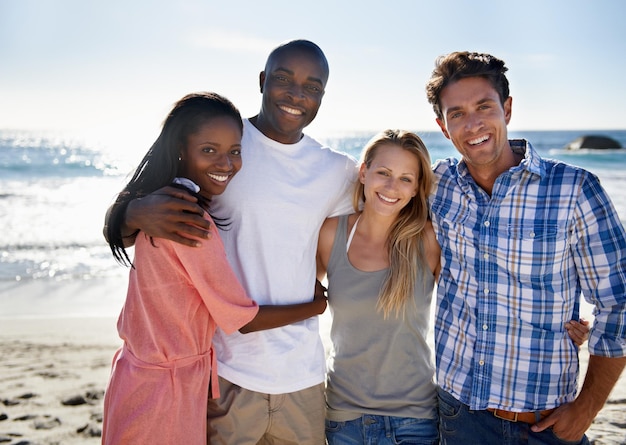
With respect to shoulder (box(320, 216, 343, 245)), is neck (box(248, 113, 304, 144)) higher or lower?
higher

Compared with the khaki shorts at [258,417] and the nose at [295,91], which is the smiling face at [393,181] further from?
the khaki shorts at [258,417]

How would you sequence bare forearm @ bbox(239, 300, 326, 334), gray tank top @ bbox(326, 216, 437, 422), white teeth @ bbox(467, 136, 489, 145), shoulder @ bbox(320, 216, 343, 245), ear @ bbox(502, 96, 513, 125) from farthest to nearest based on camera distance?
shoulder @ bbox(320, 216, 343, 245) < ear @ bbox(502, 96, 513, 125) < gray tank top @ bbox(326, 216, 437, 422) < white teeth @ bbox(467, 136, 489, 145) < bare forearm @ bbox(239, 300, 326, 334)

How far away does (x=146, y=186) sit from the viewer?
2535 mm

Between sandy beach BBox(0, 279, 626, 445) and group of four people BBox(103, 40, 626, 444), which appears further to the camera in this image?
sandy beach BBox(0, 279, 626, 445)

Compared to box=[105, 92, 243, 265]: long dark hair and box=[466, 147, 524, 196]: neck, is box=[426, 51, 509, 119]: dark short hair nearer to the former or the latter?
box=[466, 147, 524, 196]: neck

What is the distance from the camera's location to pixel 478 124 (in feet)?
9.36

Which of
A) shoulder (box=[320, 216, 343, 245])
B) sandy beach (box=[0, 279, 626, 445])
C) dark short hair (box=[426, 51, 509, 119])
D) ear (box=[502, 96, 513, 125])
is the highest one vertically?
dark short hair (box=[426, 51, 509, 119])

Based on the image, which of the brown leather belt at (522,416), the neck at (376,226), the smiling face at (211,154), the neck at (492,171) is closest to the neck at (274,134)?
the smiling face at (211,154)

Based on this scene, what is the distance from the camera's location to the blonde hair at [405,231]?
115 inches

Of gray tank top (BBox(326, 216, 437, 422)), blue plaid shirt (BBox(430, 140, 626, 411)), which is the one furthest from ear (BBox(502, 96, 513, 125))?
gray tank top (BBox(326, 216, 437, 422))

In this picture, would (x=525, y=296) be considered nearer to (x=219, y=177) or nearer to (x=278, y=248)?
(x=278, y=248)

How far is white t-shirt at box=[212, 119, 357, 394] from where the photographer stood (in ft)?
8.95

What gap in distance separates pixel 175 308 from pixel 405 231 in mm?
1347

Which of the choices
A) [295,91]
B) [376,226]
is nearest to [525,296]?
[376,226]
